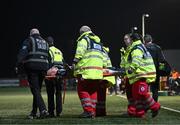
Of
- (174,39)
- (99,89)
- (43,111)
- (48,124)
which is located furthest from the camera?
(174,39)

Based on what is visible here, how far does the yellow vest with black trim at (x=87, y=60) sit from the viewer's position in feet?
43.7

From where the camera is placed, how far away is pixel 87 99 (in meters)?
13.3

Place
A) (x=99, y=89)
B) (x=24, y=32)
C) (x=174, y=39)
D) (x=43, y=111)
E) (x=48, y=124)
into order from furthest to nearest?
(x=24, y=32) < (x=174, y=39) < (x=99, y=89) < (x=43, y=111) < (x=48, y=124)

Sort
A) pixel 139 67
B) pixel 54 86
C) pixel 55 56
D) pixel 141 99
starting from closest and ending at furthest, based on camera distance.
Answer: pixel 139 67 < pixel 141 99 < pixel 54 86 < pixel 55 56

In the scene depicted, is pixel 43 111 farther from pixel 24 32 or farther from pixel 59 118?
pixel 24 32

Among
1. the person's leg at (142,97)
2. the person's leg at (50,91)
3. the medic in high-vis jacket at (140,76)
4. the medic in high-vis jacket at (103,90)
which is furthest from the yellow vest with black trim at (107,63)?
the person's leg at (50,91)

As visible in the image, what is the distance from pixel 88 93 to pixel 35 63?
4.42 ft

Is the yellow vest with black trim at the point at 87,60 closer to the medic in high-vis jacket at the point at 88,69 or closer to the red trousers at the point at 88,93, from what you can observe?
the medic in high-vis jacket at the point at 88,69

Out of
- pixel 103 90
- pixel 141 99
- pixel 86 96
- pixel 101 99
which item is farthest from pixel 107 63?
pixel 141 99

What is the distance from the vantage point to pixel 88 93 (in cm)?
1352

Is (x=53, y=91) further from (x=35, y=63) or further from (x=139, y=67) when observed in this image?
(x=139, y=67)

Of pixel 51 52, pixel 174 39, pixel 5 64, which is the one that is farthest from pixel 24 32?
pixel 51 52

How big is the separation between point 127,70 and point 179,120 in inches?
71.0

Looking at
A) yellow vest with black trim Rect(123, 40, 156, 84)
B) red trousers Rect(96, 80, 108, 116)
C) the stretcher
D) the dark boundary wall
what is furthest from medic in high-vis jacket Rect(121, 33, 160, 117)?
the dark boundary wall
